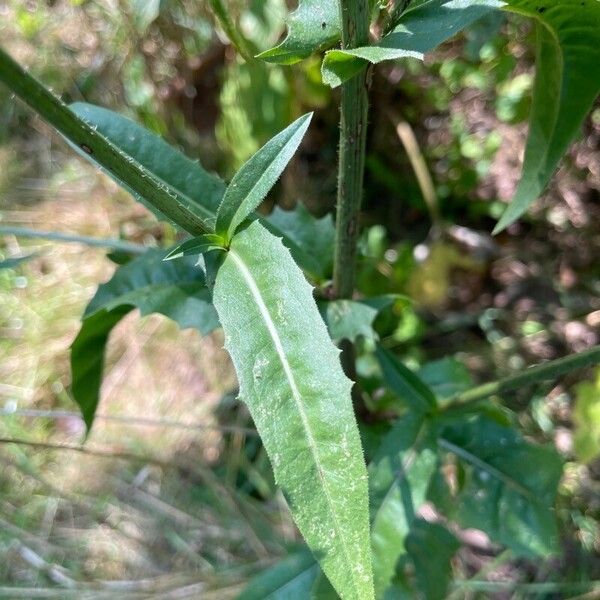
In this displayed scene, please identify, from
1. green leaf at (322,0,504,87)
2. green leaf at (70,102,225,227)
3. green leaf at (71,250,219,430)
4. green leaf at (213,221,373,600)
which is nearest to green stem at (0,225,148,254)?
green leaf at (71,250,219,430)

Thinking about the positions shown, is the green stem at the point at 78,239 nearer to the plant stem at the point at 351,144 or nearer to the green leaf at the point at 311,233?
the green leaf at the point at 311,233

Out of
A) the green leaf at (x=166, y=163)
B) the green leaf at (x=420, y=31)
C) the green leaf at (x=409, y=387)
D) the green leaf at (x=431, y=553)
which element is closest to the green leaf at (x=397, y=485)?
the green leaf at (x=409, y=387)

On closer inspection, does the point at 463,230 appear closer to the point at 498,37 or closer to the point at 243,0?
the point at 498,37

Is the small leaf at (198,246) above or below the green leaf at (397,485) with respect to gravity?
above

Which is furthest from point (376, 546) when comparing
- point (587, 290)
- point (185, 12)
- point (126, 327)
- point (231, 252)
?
point (185, 12)

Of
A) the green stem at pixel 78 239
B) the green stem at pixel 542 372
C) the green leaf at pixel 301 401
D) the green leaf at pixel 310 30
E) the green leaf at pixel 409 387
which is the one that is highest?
the green leaf at pixel 310 30
